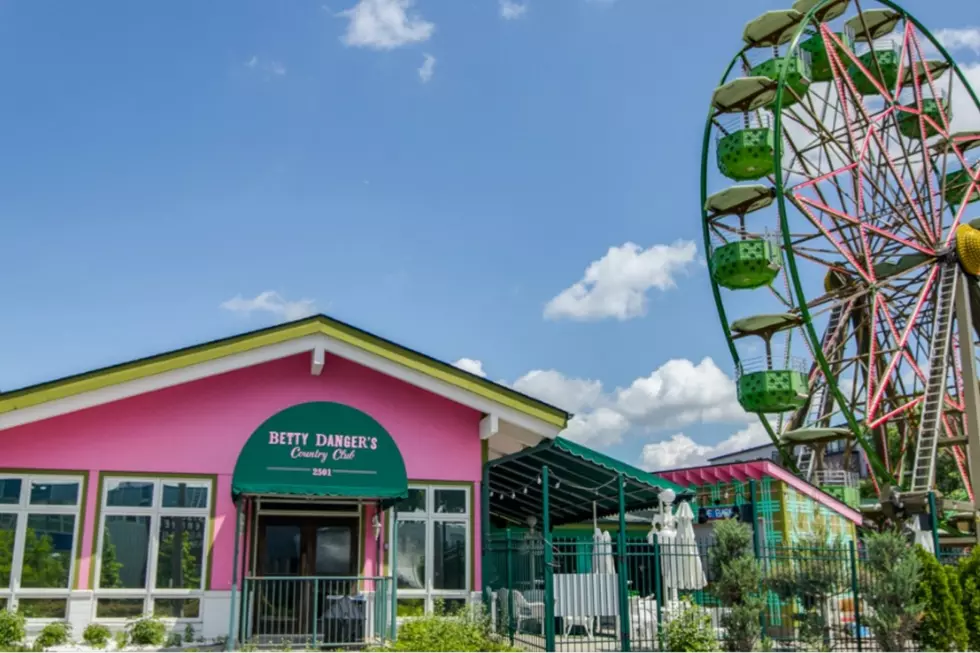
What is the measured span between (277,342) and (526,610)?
5.38 meters

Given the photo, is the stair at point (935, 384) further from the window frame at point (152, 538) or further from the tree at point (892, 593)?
the window frame at point (152, 538)

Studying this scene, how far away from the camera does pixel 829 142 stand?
26703 millimetres

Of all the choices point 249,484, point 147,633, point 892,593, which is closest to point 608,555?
point 892,593

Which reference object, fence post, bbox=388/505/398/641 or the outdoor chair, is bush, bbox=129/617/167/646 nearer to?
fence post, bbox=388/505/398/641

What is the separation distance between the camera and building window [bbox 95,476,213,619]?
11945mm

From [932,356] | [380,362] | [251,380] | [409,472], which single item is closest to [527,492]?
[409,472]

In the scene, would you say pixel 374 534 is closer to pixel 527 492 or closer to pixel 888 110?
pixel 527 492

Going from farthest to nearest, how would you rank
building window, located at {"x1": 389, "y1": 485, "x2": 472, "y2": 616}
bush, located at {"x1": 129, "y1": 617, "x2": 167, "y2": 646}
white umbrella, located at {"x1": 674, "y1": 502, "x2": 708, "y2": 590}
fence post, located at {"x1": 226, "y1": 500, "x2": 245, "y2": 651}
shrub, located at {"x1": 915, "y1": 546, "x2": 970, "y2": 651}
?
1. building window, located at {"x1": 389, "y1": 485, "x2": 472, "y2": 616}
2. white umbrella, located at {"x1": 674, "y1": 502, "x2": 708, "y2": 590}
3. shrub, located at {"x1": 915, "y1": 546, "x2": 970, "y2": 651}
4. bush, located at {"x1": 129, "y1": 617, "x2": 167, "y2": 646}
5. fence post, located at {"x1": 226, "y1": 500, "x2": 245, "y2": 651}

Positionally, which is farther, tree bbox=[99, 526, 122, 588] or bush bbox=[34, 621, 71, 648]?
tree bbox=[99, 526, 122, 588]

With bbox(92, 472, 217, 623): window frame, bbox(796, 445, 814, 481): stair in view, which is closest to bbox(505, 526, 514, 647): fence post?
bbox(92, 472, 217, 623): window frame

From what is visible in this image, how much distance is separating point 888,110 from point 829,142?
189 cm

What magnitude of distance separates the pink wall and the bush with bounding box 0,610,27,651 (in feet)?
3.10

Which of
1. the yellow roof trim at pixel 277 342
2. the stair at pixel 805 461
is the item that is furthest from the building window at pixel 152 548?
the stair at pixel 805 461

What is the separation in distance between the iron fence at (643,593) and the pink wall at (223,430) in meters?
0.76
